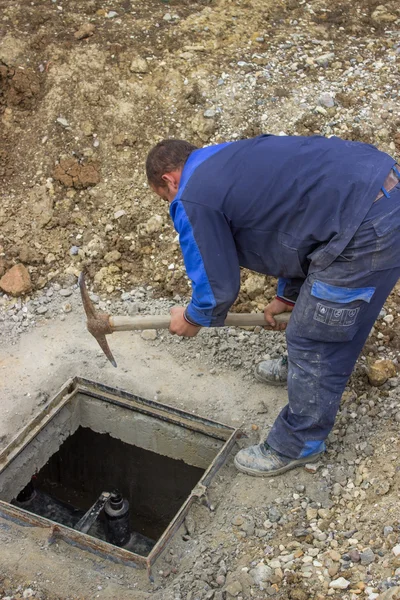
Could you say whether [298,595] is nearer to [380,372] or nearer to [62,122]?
[380,372]

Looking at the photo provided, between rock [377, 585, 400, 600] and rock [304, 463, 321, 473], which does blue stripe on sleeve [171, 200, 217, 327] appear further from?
rock [377, 585, 400, 600]

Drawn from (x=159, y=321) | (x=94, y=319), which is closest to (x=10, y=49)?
(x=94, y=319)

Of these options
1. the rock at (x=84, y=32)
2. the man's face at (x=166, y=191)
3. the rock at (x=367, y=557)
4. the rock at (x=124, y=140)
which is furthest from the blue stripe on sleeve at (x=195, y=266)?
the rock at (x=84, y=32)

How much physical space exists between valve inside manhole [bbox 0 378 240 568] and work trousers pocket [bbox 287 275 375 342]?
1.11m

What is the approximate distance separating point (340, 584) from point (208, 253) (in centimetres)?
165

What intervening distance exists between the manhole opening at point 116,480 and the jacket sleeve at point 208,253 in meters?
1.99

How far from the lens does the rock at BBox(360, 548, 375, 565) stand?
10.5ft

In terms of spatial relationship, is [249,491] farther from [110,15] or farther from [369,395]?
[110,15]

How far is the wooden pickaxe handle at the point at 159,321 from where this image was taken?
12.6 feet

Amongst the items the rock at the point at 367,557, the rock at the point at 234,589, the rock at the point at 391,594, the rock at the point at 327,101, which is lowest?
the rock at the point at 234,589

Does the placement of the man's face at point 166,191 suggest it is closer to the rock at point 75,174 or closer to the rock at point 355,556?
the rock at point 355,556

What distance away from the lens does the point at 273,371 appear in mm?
4496

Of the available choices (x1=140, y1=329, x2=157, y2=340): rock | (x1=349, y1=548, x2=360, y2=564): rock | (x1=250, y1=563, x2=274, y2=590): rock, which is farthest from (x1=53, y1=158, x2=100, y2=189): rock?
(x1=349, y1=548, x2=360, y2=564): rock

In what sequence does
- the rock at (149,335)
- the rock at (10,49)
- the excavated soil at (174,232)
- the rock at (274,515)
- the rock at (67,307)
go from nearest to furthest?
the excavated soil at (174,232)
the rock at (274,515)
the rock at (149,335)
the rock at (67,307)
the rock at (10,49)
